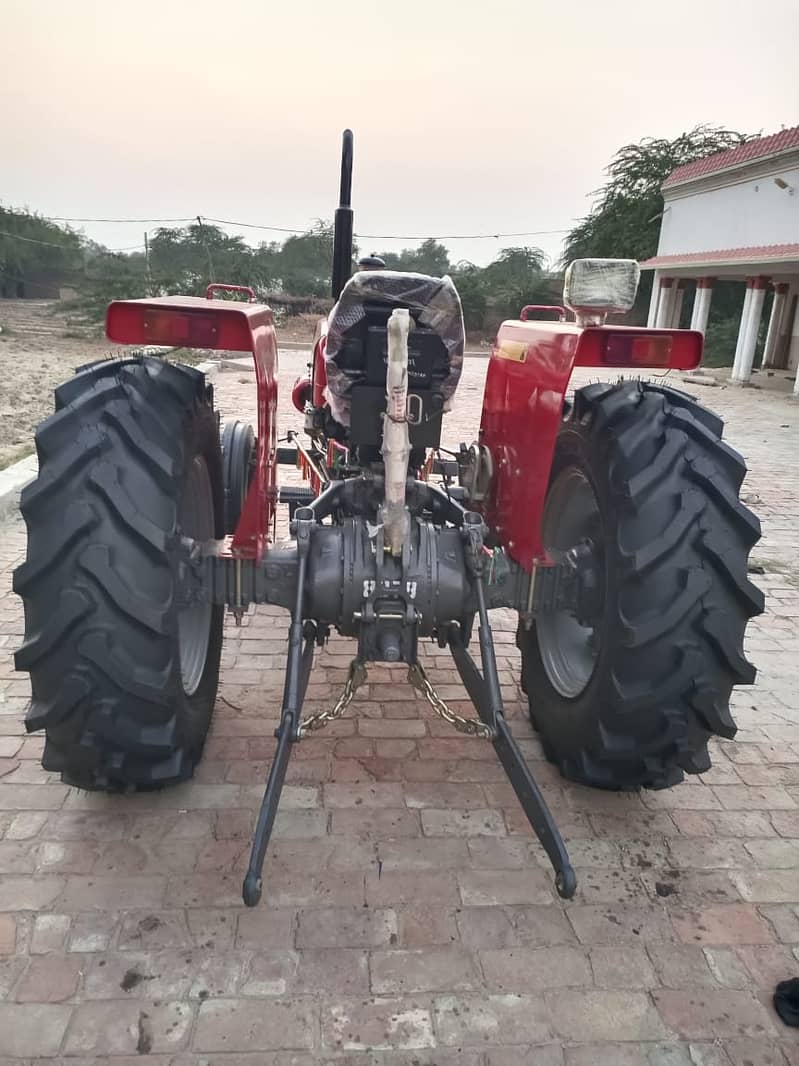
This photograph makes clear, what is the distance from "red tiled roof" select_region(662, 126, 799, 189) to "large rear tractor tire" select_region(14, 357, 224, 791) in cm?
1879

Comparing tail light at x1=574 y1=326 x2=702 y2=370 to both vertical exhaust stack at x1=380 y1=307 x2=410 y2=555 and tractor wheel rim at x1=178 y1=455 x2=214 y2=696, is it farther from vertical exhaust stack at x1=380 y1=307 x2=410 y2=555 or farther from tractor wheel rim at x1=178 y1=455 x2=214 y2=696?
tractor wheel rim at x1=178 y1=455 x2=214 y2=696

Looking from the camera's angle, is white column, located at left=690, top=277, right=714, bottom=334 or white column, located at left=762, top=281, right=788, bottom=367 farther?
white column, located at left=762, top=281, right=788, bottom=367

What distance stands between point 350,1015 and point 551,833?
658 mm

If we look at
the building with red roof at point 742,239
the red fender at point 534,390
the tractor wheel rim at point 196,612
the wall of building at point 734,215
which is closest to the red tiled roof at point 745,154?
the building with red roof at point 742,239

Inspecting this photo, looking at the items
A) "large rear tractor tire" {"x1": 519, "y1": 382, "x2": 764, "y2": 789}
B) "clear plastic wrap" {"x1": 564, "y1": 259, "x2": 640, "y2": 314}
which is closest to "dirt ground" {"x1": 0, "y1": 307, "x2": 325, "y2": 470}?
"clear plastic wrap" {"x1": 564, "y1": 259, "x2": 640, "y2": 314}

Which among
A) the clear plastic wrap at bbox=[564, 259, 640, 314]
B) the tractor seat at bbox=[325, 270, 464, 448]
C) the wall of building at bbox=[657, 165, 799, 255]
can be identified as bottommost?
the tractor seat at bbox=[325, 270, 464, 448]

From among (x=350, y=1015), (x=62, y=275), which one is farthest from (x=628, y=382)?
(x=62, y=275)

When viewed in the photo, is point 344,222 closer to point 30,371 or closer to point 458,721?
point 458,721

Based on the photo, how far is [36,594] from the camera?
2.19 m

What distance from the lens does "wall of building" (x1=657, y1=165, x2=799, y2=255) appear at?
690 inches

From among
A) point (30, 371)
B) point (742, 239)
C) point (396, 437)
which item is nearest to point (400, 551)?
point (396, 437)

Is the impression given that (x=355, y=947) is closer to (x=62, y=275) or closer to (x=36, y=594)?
(x=36, y=594)

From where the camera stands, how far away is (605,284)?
240 centimetres

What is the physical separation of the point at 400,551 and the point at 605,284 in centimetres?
101
